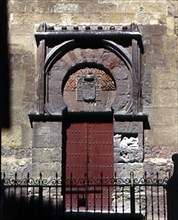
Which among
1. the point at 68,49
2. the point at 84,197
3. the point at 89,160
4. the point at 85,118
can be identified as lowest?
the point at 84,197

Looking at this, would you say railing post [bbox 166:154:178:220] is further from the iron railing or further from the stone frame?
the stone frame

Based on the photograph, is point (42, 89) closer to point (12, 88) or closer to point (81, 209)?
point (12, 88)

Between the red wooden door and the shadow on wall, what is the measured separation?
801 mm

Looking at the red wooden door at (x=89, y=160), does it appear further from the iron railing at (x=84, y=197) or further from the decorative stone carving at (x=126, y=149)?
the decorative stone carving at (x=126, y=149)

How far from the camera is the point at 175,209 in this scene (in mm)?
6855

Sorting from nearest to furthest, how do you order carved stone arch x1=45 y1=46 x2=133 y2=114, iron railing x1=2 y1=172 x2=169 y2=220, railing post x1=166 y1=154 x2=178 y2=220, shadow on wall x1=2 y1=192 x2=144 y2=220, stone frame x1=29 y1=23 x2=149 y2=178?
railing post x1=166 y1=154 x2=178 y2=220 → shadow on wall x1=2 y1=192 x2=144 y2=220 → iron railing x1=2 y1=172 x2=169 y2=220 → stone frame x1=29 y1=23 x2=149 y2=178 → carved stone arch x1=45 y1=46 x2=133 y2=114

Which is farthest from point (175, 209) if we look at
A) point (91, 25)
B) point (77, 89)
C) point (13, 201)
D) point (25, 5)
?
point (25, 5)

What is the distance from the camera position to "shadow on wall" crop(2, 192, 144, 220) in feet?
31.4

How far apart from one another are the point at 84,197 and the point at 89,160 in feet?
2.66

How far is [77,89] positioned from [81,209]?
102 inches

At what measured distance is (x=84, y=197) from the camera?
11219 millimetres

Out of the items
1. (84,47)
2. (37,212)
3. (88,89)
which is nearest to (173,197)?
(37,212)

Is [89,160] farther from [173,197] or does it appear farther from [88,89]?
[173,197]

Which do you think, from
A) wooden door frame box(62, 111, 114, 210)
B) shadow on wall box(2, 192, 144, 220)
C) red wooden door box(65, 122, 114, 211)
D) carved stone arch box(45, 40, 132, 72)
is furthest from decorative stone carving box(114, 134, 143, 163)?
carved stone arch box(45, 40, 132, 72)
